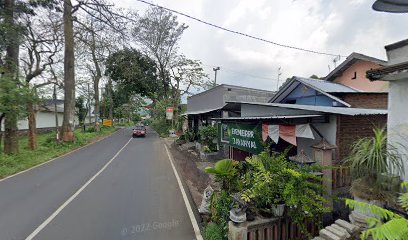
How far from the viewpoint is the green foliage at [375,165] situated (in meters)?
4.16

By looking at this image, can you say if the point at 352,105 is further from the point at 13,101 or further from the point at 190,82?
the point at 190,82

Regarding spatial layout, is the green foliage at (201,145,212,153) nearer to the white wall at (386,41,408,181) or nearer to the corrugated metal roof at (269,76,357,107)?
the corrugated metal roof at (269,76,357,107)

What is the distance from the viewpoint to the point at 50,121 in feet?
106

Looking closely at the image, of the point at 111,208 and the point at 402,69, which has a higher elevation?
the point at 402,69

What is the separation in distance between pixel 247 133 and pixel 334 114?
3284mm

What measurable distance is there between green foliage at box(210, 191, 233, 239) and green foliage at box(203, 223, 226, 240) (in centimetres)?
6

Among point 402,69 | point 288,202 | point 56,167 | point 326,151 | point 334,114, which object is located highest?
point 402,69

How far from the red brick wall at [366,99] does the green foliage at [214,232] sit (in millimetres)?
9204

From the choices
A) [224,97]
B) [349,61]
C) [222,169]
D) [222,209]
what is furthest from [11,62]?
[349,61]

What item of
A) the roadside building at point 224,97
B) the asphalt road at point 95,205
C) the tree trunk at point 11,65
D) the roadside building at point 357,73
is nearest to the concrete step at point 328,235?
the asphalt road at point 95,205

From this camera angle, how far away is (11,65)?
42.2 ft

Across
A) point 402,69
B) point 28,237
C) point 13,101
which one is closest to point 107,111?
point 13,101

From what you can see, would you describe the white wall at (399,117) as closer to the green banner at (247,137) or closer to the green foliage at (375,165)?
the green foliage at (375,165)

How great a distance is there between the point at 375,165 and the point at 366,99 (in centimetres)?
768
